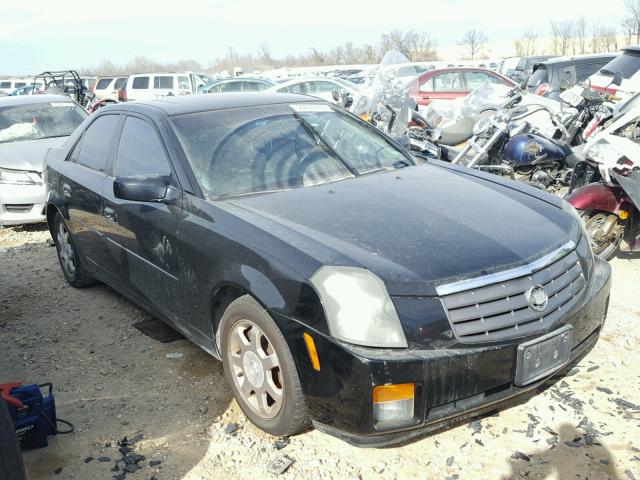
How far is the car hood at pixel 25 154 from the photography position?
735cm

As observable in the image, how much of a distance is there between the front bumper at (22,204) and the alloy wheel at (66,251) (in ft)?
→ 7.00

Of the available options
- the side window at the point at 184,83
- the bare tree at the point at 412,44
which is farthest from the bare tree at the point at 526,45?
the side window at the point at 184,83

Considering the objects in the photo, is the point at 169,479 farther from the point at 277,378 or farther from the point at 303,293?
the point at 303,293

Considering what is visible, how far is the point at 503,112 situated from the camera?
682 cm

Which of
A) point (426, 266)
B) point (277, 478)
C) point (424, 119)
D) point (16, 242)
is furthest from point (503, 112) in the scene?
point (16, 242)

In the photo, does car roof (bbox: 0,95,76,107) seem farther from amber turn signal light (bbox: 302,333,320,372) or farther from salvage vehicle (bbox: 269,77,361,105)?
salvage vehicle (bbox: 269,77,361,105)

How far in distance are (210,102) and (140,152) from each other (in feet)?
1.84

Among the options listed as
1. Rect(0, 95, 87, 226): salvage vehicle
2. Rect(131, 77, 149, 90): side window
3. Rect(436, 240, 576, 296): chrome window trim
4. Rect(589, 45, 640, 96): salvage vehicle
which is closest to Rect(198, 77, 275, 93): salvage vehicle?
Rect(131, 77, 149, 90): side window

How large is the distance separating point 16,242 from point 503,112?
5740 millimetres

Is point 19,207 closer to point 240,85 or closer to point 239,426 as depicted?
point 239,426

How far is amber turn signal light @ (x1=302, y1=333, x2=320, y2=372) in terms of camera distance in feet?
8.49

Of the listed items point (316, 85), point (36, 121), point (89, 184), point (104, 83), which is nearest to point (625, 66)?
point (89, 184)

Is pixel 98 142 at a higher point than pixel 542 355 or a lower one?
higher

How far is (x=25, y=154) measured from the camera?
7531 millimetres
